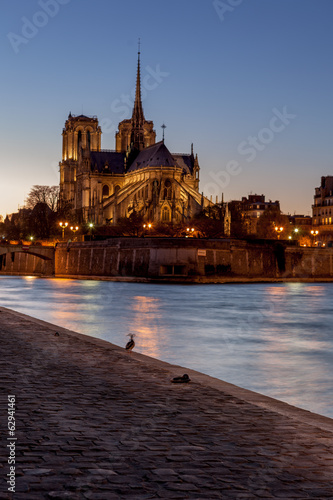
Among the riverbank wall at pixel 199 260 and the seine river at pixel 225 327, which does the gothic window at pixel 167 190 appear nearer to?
the riverbank wall at pixel 199 260

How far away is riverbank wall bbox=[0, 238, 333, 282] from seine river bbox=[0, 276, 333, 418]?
5571 mm

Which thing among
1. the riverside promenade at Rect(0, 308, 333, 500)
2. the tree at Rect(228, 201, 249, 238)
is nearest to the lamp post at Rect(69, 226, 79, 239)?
the tree at Rect(228, 201, 249, 238)

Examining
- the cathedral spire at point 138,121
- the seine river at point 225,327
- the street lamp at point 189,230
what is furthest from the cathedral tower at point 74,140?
the seine river at point 225,327

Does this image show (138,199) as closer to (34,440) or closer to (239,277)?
(239,277)

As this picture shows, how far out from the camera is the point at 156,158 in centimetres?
11756

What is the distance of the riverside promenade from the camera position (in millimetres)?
4656

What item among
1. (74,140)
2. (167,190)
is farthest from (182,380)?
(74,140)

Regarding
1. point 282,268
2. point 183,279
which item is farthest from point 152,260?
point 282,268

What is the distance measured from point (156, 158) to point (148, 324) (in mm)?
92350

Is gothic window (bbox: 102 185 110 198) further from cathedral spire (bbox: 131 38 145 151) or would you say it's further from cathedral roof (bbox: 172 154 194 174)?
cathedral roof (bbox: 172 154 194 174)

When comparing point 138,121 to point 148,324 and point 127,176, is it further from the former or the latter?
point 148,324

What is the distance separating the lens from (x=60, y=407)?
7.05 metres

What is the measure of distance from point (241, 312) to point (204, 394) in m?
26.8

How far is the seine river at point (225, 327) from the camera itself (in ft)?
46.0
